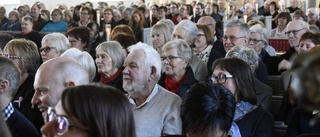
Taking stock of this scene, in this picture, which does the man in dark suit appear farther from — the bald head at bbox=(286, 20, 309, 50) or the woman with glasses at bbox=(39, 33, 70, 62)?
the bald head at bbox=(286, 20, 309, 50)

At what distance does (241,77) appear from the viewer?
349 centimetres

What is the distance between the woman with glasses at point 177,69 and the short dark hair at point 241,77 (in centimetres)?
91

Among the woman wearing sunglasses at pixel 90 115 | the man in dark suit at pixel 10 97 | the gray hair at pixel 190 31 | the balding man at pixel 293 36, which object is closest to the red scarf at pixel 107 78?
the man in dark suit at pixel 10 97

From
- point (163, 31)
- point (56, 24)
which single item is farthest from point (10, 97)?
point (56, 24)

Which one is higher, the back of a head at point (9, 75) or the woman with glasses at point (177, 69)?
the back of a head at point (9, 75)

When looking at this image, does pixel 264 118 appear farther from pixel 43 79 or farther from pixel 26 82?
pixel 26 82

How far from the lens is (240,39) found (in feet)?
20.0

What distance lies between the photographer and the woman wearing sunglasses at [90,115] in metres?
1.17

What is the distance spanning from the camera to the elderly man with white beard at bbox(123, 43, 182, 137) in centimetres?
327

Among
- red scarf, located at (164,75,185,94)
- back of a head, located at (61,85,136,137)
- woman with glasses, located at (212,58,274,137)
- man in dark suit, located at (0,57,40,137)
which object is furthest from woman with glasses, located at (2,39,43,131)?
back of a head, located at (61,85,136,137)

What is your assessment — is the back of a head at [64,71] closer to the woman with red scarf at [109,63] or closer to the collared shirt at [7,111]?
the collared shirt at [7,111]

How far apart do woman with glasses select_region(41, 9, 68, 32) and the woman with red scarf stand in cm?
685

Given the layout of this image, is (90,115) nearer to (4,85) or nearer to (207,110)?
(207,110)

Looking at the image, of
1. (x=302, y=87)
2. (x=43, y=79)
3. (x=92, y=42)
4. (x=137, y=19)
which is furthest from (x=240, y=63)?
(x=137, y=19)
